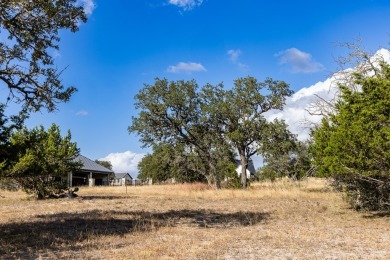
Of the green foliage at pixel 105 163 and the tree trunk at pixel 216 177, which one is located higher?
the green foliage at pixel 105 163

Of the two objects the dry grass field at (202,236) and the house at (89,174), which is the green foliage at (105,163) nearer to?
the house at (89,174)

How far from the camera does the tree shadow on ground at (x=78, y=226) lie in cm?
1004

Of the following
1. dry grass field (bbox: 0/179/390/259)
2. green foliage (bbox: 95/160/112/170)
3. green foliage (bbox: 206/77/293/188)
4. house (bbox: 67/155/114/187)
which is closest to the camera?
dry grass field (bbox: 0/179/390/259)

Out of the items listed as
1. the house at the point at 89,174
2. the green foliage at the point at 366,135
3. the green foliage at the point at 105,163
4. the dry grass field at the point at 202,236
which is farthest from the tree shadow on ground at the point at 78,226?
the green foliage at the point at 105,163

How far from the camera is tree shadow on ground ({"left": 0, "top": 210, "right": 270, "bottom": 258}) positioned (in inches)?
395

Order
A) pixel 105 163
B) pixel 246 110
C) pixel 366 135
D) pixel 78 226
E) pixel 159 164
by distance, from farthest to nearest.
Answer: pixel 105 163 → pixel 159 164 → pixel 246 110 → pixel 78 226 → pixel 366 135

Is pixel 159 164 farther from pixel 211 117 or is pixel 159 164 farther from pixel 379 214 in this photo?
pixel 379 214

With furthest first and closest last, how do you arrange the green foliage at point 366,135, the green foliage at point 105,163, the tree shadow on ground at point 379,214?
the green foliage at point 105,163 → the tree shadow on ground at point 379,214 → the green foliage at point 366,135

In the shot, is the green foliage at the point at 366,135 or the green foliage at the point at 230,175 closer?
the green foliage at the point at 366,135

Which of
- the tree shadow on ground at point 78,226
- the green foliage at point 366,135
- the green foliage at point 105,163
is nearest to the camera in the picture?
the tree shadow on ground at point 78,226

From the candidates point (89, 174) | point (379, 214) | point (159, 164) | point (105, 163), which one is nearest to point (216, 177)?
point (379, 214)

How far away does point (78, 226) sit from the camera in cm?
1386

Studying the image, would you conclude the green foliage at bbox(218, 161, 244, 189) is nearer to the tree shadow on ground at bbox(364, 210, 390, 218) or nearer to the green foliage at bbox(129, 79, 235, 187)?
the green foliage at bbox(129, 79, 235, 187)

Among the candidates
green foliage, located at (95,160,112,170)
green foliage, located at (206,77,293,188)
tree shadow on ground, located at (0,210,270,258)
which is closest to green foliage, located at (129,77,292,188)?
green foliage, located at (206,77,293,188)
